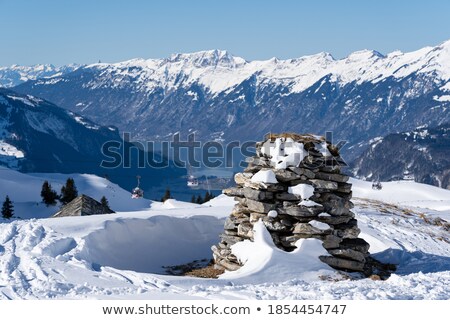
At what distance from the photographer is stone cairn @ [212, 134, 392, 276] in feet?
52.0

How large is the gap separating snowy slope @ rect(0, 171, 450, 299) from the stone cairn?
49cm

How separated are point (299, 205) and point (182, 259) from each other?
5.34m

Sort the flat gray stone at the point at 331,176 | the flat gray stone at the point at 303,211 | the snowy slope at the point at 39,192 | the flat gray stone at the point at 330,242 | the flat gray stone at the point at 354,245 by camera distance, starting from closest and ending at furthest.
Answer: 1. the flat gray stone at the point at 330,242
2. the flat gray stone at the point at 303,211
3. the flat gray stone at the point at 354,245
4. the flat gray stone at the point at 331,176
5. the snowy slope at the point at 39,192

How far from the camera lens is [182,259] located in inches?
770

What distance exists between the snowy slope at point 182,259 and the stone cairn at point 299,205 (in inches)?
19.2

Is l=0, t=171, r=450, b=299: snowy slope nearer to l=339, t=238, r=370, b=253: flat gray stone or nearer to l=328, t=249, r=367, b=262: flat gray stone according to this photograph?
l=328, t=249, r=367, b=262: flat gray stone

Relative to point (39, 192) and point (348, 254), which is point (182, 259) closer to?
point (348, 254)

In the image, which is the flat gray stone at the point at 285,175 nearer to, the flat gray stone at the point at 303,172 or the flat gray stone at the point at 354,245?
the flat gray stone at the point at 303,172

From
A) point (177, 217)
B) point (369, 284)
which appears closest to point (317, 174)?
point (369, 284)

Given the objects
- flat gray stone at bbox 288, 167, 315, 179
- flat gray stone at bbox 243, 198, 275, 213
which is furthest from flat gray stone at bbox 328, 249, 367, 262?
flat gray stone at bbox 288, 167, 315, 179

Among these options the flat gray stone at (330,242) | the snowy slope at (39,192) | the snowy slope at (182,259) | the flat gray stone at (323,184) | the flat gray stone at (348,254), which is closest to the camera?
the snowy slope at (182,259)

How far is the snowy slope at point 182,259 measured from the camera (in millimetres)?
11398

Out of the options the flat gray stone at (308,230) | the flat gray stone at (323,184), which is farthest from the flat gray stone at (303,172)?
the flat gray stone at (308,230)

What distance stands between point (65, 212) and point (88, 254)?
32.5 feet
